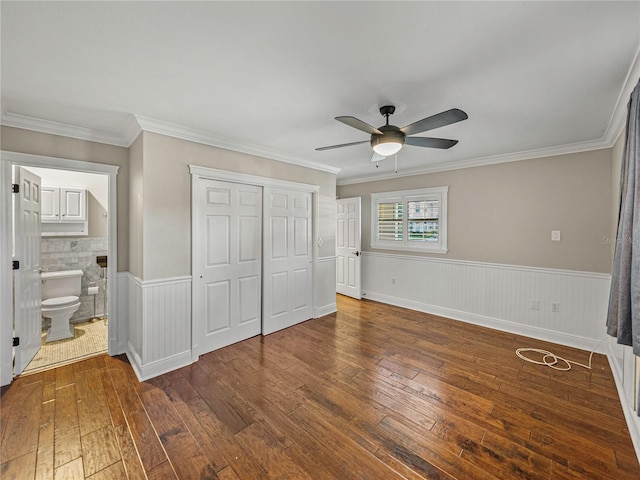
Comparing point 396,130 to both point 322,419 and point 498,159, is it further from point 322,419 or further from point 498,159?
point 498,159

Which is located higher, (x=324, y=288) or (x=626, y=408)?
(x=324, y=288)

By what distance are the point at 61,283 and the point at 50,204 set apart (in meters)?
1.10

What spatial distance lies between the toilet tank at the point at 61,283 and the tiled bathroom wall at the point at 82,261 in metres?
0.18

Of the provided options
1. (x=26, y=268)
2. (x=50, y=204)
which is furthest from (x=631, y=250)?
(x=50, y=204)

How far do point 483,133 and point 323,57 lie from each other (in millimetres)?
2202

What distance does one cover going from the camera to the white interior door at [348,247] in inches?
216

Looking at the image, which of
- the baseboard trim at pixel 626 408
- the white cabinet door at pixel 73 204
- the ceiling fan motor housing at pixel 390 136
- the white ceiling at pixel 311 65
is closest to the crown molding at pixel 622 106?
the white ceiling at pixel 311 65

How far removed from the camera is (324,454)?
1795mm

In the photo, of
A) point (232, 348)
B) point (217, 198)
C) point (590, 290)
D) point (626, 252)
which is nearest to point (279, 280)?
point (232, 348)

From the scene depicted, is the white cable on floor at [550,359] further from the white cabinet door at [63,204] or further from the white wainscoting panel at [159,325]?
the white cabinet door at [63,204]

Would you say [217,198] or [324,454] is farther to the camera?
[217,198]

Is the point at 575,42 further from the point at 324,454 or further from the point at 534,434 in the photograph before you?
the point at 324,454

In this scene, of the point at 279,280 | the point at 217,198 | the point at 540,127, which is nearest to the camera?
the point at 540,127

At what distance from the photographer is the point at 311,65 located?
175cm
